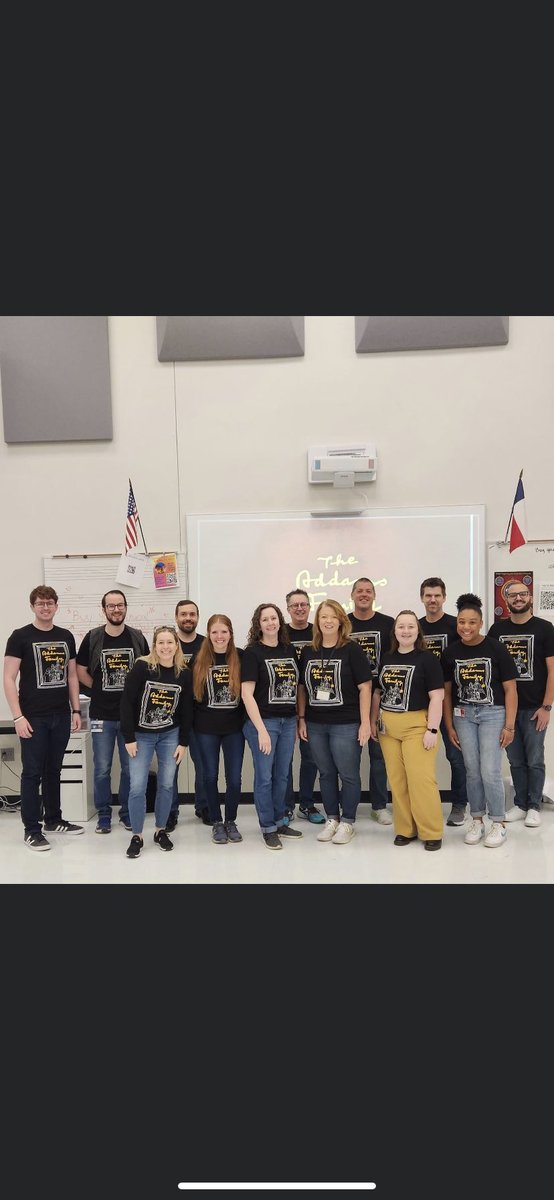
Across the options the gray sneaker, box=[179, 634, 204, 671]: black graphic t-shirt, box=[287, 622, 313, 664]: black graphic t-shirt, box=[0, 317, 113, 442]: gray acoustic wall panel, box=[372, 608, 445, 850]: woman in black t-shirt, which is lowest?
the gray sneaker

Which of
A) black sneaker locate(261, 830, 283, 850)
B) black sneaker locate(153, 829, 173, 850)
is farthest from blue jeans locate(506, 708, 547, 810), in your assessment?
black sneaker locate(153, 829, 173, 850)

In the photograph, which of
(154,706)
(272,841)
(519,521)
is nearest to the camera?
(154,706)

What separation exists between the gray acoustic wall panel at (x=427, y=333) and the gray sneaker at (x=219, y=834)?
3.41 m

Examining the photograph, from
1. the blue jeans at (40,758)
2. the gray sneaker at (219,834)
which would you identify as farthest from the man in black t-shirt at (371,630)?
the blue jeans at (40,758)

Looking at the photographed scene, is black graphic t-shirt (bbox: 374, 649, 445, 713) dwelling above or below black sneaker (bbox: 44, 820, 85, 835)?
above

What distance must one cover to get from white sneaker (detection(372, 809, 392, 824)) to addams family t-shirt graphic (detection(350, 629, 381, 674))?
0.97m

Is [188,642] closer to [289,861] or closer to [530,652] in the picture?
[289,861]

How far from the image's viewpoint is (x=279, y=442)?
17.6ft

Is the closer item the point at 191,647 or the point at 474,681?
the point at 474,681

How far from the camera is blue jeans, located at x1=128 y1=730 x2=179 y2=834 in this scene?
13.9 feet

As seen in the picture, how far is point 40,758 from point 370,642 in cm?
216

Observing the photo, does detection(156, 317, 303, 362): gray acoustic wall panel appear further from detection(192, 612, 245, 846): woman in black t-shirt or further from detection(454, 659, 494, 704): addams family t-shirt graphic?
detection(454, 659, 494, 704): addams family t-shirt graphic

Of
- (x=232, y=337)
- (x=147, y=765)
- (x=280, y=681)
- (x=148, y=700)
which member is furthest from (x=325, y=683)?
(x=232, y=337)

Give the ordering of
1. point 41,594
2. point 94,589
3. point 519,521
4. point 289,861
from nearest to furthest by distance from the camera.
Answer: point 289,861, point 41,594, point 519,521, point 94,589
